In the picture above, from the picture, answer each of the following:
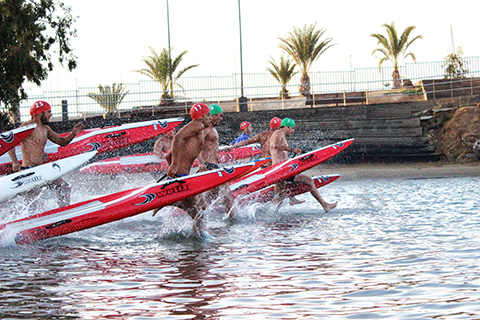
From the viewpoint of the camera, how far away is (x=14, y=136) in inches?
416

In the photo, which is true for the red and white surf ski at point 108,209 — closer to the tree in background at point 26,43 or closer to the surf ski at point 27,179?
the surf ski at point 27,179

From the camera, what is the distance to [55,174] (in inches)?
406

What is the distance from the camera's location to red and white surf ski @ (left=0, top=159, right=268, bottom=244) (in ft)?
30.0

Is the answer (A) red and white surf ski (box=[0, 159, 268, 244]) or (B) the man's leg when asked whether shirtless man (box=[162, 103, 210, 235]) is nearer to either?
(A) red and white surf ski (box=[0, 159, 268, 244])

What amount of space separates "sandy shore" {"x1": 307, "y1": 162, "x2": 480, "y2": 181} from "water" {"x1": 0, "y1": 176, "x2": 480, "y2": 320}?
8.64 metres

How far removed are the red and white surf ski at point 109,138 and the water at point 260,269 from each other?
15.8ft

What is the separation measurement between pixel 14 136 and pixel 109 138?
6.27m

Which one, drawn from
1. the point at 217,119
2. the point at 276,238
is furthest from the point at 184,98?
the point at 276,238

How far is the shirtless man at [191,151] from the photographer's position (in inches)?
359

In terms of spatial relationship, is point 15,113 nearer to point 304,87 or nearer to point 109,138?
point 109,138

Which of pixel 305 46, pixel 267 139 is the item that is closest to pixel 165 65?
pixel 305 46

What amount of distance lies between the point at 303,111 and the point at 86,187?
8738 millimetres

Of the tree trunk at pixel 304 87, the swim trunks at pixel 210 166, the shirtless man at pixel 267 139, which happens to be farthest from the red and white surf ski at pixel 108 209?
the tree trunk at pixel 304 87

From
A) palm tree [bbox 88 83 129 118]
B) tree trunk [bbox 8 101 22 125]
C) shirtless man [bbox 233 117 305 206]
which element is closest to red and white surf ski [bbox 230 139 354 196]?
shirtless man [bbox 233 117 305 206]
